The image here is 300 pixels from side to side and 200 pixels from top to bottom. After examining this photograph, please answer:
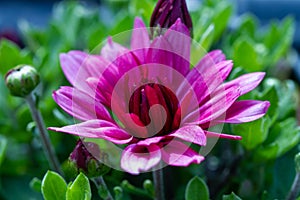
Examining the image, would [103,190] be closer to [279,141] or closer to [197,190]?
[197,190]

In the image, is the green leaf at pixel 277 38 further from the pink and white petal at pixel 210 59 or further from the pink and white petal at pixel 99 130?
the pink and white petal at pixel 99 130

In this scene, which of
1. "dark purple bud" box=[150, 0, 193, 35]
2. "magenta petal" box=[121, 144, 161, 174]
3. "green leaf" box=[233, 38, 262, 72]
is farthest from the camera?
"green leaf" box=[233, 38, 262, 72]

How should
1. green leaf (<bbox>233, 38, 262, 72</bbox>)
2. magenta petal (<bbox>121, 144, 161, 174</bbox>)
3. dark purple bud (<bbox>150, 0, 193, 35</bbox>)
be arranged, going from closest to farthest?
magenta petal (<bbox>121, 144, 161, 174</bbox>) < dark purple bud (<bbox>150, 0, 193, 35</bbox>) < green leaf (<bbox>233, 38, 262, 72</bbox>)

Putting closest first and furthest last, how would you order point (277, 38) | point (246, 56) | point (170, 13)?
point (170, 13) → point (246, 56) → point (277, 38)

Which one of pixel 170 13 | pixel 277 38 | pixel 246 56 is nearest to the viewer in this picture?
pixel 170 13

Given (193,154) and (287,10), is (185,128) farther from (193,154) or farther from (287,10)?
(287,10)

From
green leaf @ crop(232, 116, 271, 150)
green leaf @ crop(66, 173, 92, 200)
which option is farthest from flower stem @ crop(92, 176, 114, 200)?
green leaf @ crop(232, 116, 271, 150)

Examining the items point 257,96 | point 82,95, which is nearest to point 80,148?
point 82,95

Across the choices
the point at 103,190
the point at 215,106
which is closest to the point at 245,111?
the point at 215,106

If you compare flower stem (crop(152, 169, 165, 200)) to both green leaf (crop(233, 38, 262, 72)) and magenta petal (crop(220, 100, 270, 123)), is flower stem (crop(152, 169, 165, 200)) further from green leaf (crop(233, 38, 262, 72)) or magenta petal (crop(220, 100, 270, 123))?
green leaf (crop(233, 38, 262, 72))

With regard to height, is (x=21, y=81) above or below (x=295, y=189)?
above
